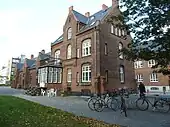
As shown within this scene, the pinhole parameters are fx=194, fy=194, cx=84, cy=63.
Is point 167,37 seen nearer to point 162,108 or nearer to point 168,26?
point 168,26

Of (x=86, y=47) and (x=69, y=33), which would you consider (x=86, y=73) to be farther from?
(x=69, y=33)

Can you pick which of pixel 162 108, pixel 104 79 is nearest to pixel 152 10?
pixel 162 108

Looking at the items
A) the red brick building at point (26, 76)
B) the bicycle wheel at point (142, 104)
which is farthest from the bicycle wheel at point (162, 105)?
the red brick building at point (26, 76)

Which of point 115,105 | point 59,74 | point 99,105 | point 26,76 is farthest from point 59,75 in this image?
point 26,76

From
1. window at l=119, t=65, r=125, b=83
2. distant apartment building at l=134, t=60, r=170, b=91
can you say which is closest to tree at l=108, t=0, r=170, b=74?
window at l=119, t=65, r=125, b=83

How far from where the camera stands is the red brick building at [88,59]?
27.3 m

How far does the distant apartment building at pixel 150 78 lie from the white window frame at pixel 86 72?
21.4 meters

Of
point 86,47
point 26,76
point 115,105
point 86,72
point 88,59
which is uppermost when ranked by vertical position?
point 86,47

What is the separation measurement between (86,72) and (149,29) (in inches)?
741

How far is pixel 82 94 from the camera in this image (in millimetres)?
27578

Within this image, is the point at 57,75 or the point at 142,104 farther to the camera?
the point at 57,75

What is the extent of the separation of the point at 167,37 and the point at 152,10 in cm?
160

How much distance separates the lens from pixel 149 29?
10.3 m

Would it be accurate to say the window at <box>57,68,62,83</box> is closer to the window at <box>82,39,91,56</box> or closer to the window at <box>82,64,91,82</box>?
the window at <box>82,64,91,82</box>
